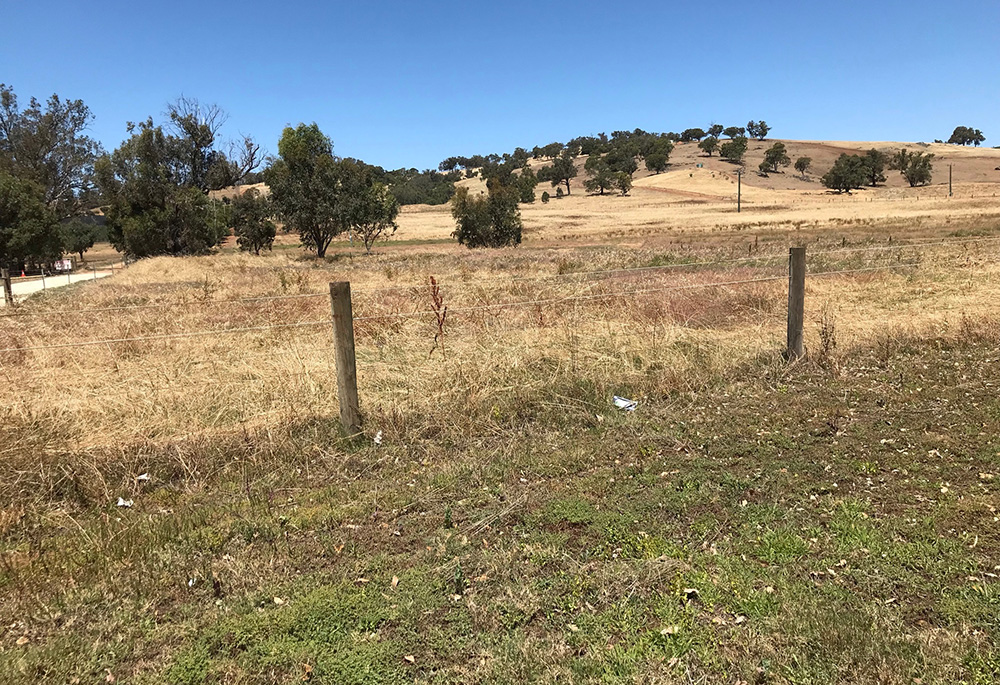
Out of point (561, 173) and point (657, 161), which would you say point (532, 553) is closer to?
point (561, 173)

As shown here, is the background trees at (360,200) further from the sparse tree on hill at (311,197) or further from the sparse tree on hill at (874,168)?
the sparse tree on hill at (874,168)

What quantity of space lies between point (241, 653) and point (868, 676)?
281 centimetres

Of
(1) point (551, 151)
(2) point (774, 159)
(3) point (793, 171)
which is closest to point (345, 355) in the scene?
(2) point (774, 159)

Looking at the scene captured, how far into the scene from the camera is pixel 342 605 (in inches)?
129

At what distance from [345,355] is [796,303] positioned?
17.7ft

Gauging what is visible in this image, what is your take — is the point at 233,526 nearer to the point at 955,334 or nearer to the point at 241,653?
the point at 241,653

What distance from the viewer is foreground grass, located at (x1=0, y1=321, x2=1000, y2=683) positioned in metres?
2.87

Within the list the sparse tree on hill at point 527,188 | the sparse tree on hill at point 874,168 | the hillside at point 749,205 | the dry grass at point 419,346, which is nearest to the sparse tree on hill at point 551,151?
the hillside at point 749,205

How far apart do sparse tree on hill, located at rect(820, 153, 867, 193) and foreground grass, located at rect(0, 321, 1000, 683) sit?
4386 inches

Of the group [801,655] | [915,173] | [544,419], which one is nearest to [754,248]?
[544,419]

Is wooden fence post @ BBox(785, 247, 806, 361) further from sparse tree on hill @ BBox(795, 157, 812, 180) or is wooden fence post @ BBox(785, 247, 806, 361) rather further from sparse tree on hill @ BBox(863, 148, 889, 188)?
sparse tree on hill @ BBox(795, 157, 812, 180)

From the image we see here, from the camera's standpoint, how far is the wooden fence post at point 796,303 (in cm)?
759

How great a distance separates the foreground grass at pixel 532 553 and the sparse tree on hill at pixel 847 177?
4386 inches

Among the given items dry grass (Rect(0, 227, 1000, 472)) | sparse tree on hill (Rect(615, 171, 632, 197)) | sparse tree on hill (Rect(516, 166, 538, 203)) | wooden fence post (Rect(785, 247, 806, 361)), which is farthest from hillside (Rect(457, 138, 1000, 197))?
wooden fence post (Rect(785, 247, 806, 361))
